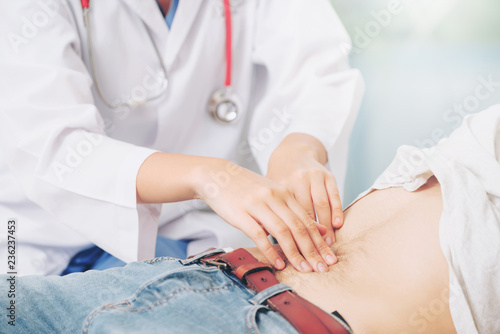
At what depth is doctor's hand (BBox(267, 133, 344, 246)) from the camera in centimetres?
76

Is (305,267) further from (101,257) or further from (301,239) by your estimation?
(101,257)

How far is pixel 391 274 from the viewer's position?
0.63 meters

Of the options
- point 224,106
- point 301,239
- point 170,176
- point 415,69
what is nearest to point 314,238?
point 301,239

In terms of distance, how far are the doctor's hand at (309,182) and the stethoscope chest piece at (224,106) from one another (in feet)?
0.64

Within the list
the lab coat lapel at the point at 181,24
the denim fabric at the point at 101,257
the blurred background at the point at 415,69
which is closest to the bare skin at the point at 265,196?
the denim fabric at the point at 101,257

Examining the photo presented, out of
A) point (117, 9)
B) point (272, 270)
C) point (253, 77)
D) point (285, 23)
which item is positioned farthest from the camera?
point (253, 77)

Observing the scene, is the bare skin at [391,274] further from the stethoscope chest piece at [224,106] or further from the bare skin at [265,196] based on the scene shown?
the stethoscope chest piece at [224,106]

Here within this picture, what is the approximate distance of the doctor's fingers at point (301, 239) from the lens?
659 millimetres

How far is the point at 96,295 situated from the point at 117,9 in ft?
2.10

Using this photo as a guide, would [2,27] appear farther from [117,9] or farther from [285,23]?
[285,23]

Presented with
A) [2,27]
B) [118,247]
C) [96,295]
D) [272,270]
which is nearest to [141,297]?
[96,295]

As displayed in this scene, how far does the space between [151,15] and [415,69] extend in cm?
81

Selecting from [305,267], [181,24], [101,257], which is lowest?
[101,257]

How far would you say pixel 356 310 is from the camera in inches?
23.0
